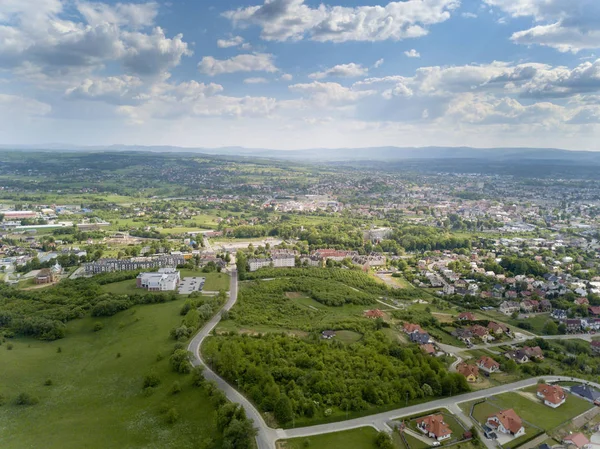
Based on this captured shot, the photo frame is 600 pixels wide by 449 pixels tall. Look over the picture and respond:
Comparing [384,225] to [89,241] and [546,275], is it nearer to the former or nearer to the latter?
[546,275]

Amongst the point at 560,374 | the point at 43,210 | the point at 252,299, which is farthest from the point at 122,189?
the point at 560,374

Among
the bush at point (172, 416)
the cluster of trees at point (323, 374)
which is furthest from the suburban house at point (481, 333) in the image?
the bush at point (172, 416)

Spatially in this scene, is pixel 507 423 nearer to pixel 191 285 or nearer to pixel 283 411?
pixel 283 411

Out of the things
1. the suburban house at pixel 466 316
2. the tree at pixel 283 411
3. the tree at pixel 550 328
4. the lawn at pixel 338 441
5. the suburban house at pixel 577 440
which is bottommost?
the tree at pixel 550 328

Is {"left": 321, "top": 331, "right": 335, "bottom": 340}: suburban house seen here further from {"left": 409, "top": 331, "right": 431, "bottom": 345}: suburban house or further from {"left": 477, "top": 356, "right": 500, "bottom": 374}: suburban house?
{"left": 477, "top": 356, "right": 500, "bottom": 374}: suburban house

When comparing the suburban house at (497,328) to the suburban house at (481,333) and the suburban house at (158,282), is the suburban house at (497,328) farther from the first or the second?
the suburban house at (158,282)

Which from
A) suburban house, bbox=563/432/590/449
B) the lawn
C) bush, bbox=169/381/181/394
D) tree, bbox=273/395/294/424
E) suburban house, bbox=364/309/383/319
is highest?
tree, bbox=273/395/294/424

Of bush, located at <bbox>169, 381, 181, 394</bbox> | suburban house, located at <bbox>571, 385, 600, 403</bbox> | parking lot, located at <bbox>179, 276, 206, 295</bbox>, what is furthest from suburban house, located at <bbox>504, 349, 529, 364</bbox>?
parking lot, located at <bbox>179, 276, 206, 295</bbox>
